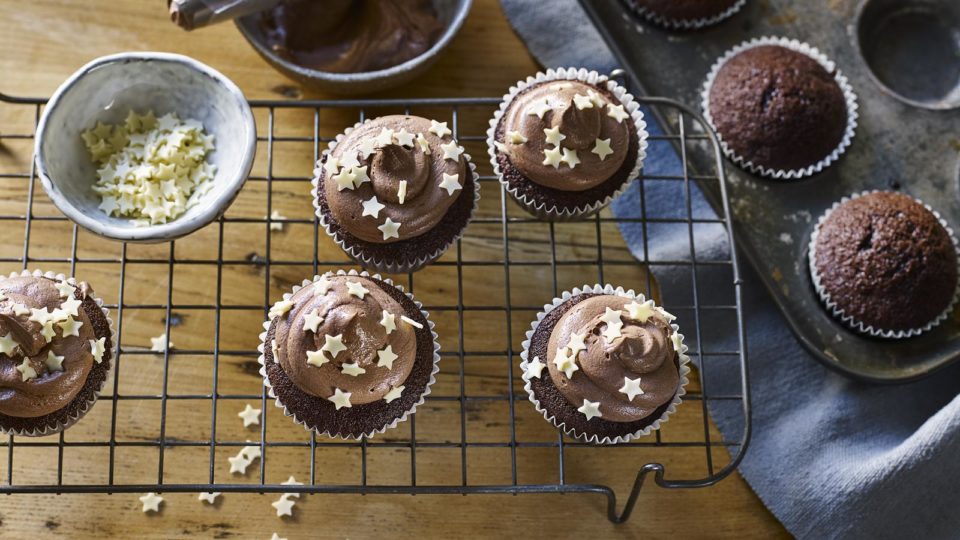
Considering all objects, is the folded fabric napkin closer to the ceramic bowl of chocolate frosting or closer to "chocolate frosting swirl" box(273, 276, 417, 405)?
the ceramic bowl of chocolate frosting

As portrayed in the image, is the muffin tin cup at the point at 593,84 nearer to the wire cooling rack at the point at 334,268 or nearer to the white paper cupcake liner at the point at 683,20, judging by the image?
the wire cooling rack at the point at 334,268

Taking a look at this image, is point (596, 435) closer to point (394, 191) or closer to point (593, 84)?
point (394, 191)

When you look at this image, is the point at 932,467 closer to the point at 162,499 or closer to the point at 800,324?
the point at 800,324

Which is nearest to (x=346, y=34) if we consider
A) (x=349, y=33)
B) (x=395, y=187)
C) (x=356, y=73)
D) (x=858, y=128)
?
(x=349, y=33)

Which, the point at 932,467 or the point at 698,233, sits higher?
the point at 698,233

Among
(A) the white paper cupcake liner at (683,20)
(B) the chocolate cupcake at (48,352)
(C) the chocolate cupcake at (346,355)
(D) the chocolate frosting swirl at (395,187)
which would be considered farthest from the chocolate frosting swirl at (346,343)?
(A) the white paper cupcake liner at (683,20)

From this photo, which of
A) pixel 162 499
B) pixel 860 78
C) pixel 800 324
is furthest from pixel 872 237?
pixel 162 499
